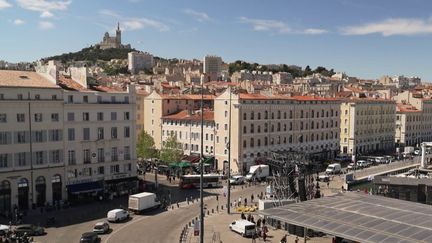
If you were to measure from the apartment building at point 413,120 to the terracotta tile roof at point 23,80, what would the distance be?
91957mm

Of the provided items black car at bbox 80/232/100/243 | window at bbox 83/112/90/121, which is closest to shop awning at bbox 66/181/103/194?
window at bbox 83/112/90/121

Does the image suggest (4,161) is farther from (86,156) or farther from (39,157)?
(86,156)

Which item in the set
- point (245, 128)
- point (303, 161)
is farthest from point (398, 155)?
point (303, 161)

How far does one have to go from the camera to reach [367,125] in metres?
110

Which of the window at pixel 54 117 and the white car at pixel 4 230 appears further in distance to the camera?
the window at pixel 54 117

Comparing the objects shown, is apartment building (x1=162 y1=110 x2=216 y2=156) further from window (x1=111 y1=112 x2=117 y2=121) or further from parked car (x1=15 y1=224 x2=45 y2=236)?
parked car (x1=15 y1=224 x2=45 y2=236)

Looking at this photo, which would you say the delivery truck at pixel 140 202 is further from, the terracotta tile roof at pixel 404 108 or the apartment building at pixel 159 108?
the terracotta tile roof at pixel 404 108

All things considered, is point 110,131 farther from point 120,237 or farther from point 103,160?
point 120,237

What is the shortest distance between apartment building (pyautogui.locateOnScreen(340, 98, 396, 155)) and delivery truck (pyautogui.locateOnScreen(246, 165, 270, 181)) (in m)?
36.7

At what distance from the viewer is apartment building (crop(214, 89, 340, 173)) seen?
255 ft

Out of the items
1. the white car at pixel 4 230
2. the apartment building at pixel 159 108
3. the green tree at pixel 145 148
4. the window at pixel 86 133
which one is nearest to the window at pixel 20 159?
the window at pixel 86 133

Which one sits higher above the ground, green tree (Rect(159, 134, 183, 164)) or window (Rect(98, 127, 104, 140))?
window (Rect(98, 127, 104, 140))

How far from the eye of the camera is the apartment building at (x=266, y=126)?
7788cm

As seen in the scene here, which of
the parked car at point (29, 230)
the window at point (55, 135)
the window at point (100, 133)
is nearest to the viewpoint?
the parked car at point (29, 230)
